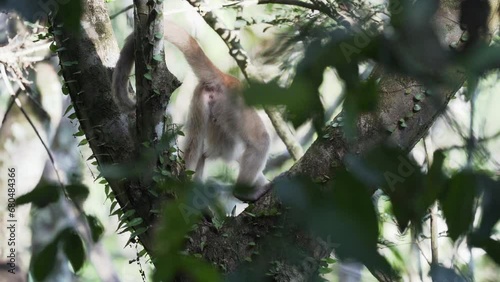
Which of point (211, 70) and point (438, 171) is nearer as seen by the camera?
point (438, 171)

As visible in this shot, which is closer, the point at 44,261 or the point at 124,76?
the point at 44,261

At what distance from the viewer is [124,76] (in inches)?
144

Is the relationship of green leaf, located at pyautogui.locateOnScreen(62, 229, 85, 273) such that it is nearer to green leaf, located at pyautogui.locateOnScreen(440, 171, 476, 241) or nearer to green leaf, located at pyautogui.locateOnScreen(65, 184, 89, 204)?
green leaf, located at pyautogui.locateOnScreen(65, 184, 89, 204)

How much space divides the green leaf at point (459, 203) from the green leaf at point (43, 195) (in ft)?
1.52

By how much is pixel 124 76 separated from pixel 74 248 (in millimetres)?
2866

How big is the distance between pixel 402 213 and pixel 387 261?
0.08 metres

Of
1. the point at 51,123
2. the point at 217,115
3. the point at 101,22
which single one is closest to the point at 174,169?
the point at 101,22

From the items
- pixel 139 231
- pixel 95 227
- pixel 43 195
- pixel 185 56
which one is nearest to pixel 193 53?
pixel 185 56

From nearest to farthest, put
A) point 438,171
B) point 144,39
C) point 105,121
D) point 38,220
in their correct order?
1. point 438,171
2. point 38,220
3. point 144,39
4. point 105,121

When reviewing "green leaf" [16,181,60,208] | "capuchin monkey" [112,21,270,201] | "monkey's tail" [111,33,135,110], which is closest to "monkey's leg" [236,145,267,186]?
"capuchin monkey" [112,21,270,201]

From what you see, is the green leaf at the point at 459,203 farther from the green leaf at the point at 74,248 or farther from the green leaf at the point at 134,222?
the green leaf at the point at 134,222

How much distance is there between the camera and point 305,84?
2.10 feet

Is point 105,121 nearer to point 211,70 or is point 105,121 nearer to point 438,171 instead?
point 211,70

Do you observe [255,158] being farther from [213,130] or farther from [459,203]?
[459,203]
